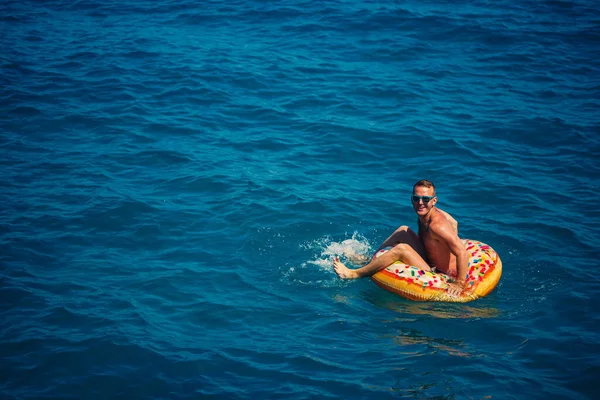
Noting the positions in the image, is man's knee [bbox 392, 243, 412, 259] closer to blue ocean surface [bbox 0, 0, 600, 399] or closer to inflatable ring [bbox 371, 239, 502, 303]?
inflatable ring [bbox 371, 239, 502, 303]

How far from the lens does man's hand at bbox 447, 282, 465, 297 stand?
798 cm

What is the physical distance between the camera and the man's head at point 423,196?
791cm

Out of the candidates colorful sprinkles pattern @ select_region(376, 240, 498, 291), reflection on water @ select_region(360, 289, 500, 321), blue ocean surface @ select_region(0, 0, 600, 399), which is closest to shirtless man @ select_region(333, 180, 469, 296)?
colorful sprinkles pattern @ select_region(376, 240, 498, 291)

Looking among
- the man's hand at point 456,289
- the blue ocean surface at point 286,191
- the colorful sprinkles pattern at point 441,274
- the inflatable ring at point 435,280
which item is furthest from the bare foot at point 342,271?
the man's hand at point 456,289

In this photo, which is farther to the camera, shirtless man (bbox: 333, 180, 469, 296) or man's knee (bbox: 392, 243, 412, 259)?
man's knee (bbox: 392, 243, 412, 259)

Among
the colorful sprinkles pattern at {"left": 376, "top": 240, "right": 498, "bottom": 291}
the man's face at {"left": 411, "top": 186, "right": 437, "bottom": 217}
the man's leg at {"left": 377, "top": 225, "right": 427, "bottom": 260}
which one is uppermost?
the man's face at {"left": 411, "top": 186, "right": 437, "bottom": 217}

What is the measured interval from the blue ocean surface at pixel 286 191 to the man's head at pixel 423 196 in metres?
1.29

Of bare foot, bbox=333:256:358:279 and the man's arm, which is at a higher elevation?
the man's arm

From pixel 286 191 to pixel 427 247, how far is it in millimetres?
3351

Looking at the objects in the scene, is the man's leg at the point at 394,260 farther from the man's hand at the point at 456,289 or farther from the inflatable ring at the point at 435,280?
the man's hand at the point at 456,289

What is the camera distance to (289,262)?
29.8ft

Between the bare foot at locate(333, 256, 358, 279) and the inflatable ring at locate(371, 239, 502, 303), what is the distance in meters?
0.33

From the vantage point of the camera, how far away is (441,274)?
8.25m

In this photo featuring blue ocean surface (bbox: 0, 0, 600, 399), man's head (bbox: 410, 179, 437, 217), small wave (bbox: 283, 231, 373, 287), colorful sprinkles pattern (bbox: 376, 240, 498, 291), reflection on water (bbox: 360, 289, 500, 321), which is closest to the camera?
blue ocean surface (bbox: 0, 0, 600, 399)
